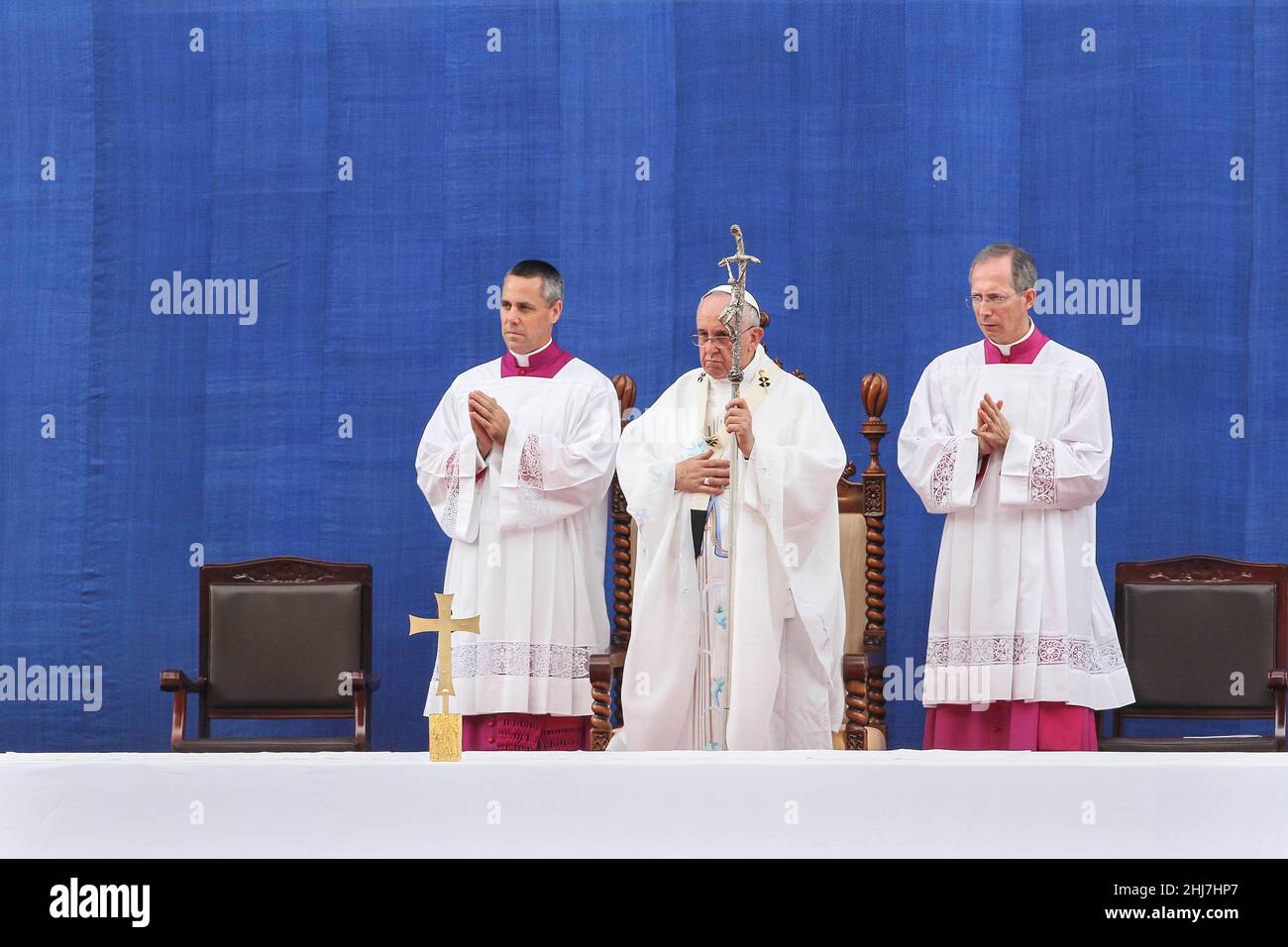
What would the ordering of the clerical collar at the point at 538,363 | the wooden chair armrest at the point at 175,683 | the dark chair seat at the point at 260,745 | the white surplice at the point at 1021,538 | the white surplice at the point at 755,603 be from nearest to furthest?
the white surplice at the point at 755,603 < the white surplice at the point at 1021,538 < the dark chair seat at the point at 260,745 < the wooden chair armrest at the point at 175,683 < the clerical collar at the point at 538,363

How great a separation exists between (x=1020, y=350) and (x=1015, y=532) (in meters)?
0.68

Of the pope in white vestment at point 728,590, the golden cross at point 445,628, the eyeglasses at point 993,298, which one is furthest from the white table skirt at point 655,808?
the eyeglasses at point 993,298

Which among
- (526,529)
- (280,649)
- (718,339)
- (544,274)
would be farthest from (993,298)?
(280,649)

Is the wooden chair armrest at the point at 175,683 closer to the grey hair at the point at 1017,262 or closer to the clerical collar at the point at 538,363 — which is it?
the clerical collar at the point at 538,363

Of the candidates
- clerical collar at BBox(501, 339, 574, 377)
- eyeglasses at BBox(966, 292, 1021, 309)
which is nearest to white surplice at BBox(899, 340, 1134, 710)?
eyeglasses at BBox(966, 292, 1021, 309)

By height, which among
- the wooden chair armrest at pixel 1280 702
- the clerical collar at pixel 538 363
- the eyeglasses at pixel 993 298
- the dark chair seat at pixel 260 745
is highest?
the eyeglasses at pixel 993 298

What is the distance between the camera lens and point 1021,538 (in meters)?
5.79

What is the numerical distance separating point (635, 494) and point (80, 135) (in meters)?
3.24

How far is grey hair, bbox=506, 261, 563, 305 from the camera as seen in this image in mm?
6078

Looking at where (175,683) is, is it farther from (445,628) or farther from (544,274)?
(445,628)

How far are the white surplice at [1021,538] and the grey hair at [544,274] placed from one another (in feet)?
4.59

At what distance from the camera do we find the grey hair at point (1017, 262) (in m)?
5.82

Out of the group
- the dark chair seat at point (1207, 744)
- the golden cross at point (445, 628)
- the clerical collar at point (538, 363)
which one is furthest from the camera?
the clerical collar at point (538, 363)
